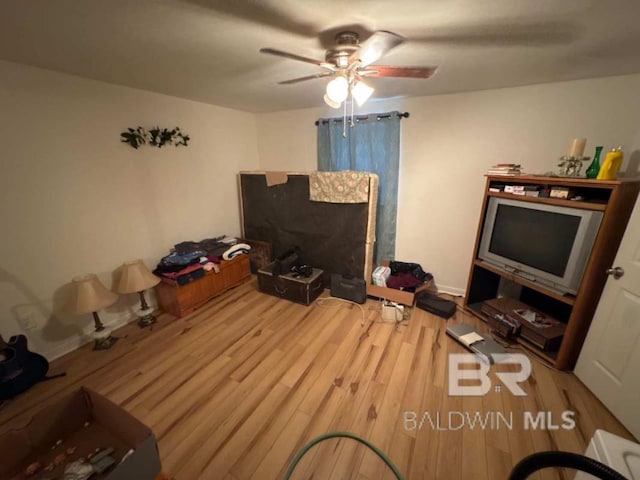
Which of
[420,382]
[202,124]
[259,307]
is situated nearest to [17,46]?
[202,124]

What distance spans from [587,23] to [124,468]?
249 cm

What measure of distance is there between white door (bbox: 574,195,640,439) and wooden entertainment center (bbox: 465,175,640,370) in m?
0.08

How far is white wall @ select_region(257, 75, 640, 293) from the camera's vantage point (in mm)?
2000

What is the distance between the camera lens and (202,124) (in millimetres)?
2928

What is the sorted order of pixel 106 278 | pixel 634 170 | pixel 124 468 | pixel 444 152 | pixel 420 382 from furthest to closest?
pixel 444 152 < pixel 106 278 < pixel 634 170 < pixel 420 382 < pixel 124 468

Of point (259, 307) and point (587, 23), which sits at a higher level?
point (587, 23)

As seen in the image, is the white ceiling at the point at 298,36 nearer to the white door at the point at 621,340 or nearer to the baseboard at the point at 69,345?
the white door at the point at 621,340

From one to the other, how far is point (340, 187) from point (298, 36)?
1.53 meters

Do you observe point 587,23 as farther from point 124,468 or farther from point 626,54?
point 124,468

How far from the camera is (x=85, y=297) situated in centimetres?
194

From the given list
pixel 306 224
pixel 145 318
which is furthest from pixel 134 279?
pixel 306 224

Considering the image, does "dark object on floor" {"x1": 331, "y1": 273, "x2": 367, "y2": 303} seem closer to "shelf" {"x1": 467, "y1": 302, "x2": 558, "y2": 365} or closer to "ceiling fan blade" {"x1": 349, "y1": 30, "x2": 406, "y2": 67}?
"shelf" {"x1": 467, "y1": 302, "x2": 558, "y2": 365}

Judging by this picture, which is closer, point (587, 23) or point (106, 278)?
point (587, 23)

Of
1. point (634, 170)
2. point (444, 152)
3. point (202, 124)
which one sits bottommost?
point (634, 170)
